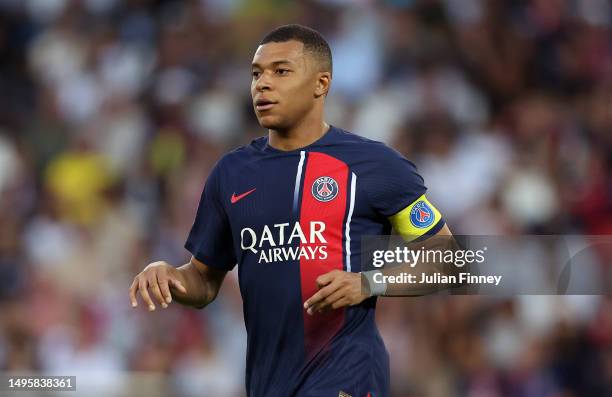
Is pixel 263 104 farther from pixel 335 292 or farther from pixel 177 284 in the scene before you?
pixel 335 292

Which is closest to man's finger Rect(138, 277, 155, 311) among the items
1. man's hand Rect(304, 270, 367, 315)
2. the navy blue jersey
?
the navy blue jersey

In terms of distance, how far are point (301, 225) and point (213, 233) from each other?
1.73ft

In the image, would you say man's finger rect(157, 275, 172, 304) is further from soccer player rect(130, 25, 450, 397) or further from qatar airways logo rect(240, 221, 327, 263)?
qatar airways logo rect(240, 221, 327, 263)

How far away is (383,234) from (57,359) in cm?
491

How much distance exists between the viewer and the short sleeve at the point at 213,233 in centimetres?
529

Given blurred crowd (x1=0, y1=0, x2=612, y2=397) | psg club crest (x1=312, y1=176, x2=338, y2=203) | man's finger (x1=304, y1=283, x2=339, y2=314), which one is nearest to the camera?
man's finger (x1=304, y1=283, x2=339, y2=314)

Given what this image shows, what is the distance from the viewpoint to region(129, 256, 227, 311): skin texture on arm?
4.85 meters

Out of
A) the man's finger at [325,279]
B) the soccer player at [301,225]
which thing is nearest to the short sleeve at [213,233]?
the soccer player at [301,225]

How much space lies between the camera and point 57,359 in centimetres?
927

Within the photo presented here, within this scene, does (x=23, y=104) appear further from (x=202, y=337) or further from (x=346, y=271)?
(x=346, y=271)

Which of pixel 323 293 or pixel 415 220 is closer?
pixel 323 293

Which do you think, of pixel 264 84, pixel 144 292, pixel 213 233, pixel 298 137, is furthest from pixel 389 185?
pixel 144 292

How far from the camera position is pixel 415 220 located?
5.04m

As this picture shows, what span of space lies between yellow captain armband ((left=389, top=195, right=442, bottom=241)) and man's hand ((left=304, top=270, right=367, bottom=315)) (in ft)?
1.58
